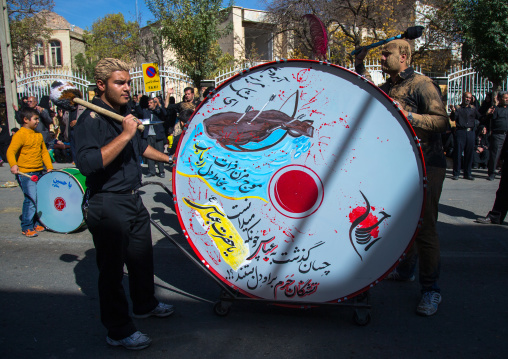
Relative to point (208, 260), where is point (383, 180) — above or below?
above

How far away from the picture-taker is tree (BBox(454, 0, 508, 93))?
41.5 feet

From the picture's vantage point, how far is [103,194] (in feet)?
9.02

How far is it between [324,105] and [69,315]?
259 centimetres

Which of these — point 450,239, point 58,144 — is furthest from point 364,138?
point 58,144

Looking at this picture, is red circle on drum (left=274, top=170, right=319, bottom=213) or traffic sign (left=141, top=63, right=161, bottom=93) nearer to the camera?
red circle on drum (left=274, top=170, right=319, bottom=213)

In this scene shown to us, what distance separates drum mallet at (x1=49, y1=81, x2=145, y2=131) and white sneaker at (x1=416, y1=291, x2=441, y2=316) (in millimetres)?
2480

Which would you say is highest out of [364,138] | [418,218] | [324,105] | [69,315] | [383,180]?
[324,105]

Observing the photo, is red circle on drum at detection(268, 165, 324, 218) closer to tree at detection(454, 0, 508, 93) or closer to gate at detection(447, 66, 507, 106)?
gate at detection(447, 66, 507, 106)

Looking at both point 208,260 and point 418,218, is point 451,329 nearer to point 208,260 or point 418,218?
point 418,218

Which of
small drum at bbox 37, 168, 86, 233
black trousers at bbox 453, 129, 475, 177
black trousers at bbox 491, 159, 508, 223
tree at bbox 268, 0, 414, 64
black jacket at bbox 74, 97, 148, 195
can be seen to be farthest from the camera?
tree at bbox 268, 0, 414, 64

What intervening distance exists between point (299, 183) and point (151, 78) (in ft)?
29.3

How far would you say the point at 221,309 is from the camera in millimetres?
3250

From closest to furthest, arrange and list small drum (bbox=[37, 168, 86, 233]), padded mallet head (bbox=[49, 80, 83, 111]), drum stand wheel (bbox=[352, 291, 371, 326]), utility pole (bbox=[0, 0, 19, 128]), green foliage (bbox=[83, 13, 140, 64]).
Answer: padded mallet head (bbox=[49, 80, 83, 111]), drum stand wheel (bbox=[352, 291, 371, 326]), small drum (bbox=[37, 168, 86, 233]), utility pole (bbox=[0, 0, 19, 128]), green foliage (bbox=[83, 13, 140, 64])

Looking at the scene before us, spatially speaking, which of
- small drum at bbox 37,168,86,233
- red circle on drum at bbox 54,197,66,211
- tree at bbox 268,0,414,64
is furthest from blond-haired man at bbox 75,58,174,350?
tree at bbox 268,0,414,64
